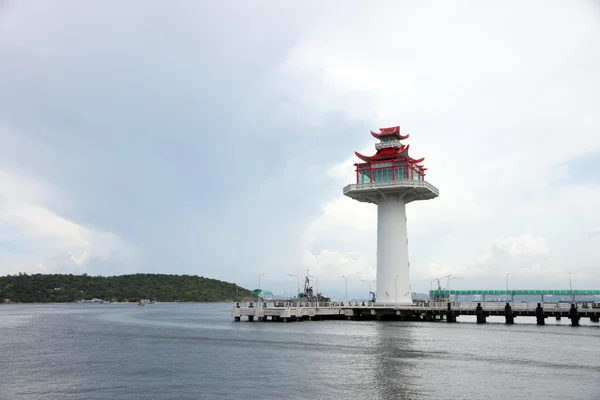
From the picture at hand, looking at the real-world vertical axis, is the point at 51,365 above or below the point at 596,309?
below

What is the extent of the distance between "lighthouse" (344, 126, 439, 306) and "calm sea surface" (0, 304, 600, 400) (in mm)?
16253

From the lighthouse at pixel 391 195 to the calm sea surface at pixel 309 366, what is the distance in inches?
640

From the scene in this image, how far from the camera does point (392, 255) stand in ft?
271

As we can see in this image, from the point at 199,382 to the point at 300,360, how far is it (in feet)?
38.6

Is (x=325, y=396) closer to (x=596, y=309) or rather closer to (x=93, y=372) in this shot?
(x=93, y=372)

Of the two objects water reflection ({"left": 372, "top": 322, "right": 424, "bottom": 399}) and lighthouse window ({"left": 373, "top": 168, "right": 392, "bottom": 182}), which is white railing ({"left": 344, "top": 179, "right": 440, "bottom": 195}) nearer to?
lighthouse window ({"left": 373, "top": 168, "right": 392, "bottom": 182})

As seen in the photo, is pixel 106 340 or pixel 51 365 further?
pixel 106 340

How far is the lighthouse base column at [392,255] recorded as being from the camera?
82.9 metres

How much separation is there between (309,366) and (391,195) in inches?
1891

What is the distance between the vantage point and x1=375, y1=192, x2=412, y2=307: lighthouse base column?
82.9 meters

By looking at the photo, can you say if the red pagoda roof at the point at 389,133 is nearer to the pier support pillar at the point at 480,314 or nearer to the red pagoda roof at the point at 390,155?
the red pagoda roof at the point at 390,155

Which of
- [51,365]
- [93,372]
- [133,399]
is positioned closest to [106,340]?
[51,365]

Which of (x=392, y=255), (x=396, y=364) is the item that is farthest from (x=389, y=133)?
(x=396, y=364)

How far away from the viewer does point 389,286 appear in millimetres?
83625
